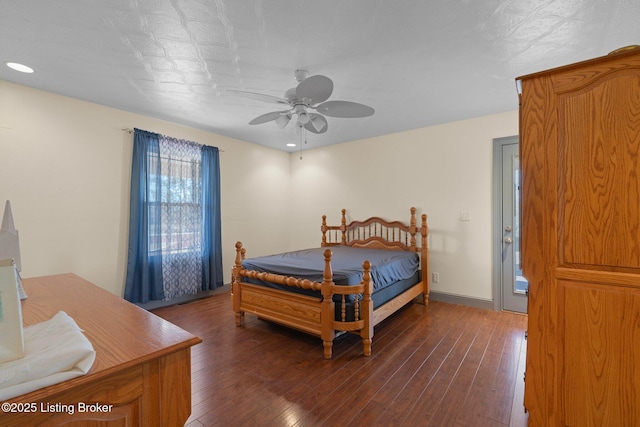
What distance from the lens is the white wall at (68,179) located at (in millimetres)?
2705

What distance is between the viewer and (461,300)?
12.2 feet

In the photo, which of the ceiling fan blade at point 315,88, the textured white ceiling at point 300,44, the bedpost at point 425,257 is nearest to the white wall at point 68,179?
the textured white ceiling at point 300,44

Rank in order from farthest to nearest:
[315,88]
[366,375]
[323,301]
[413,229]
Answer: [413,229] → [323,301] → [366,375] → [315,88]

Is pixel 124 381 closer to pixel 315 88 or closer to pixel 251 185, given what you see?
pixel 315 88

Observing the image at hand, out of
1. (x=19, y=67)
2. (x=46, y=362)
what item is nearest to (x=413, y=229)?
(x=46, y=362)

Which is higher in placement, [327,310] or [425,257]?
[425,257]

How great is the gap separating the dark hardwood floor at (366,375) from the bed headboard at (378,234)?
1150 mm

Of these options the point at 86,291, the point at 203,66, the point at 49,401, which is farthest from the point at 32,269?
the point at 49,401

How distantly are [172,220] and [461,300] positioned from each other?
3.92 metres

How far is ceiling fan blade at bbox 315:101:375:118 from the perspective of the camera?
2250mm

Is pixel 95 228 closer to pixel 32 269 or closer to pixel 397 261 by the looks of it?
pixel 32 269

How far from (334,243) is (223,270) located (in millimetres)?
1835

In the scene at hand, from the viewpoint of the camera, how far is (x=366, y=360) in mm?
2355

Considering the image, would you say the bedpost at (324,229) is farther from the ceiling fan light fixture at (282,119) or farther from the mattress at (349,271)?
the ceiling fan light fixture at (282,119)
